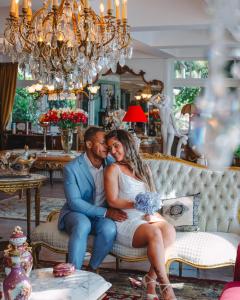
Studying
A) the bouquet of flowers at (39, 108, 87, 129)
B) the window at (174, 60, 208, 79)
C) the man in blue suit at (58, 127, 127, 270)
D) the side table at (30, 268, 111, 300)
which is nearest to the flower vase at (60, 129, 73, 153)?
the bouquet of flowers at (39, 108, 87, 129)

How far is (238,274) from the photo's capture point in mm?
2553

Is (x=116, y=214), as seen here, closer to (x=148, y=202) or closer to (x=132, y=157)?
(x=148, y=202)

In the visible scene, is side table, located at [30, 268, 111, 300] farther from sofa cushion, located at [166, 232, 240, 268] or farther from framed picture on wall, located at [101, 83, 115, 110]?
framed picture on wall, located at [101, 83, 115, 110]

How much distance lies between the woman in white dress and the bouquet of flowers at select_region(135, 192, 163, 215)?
0.32 ft

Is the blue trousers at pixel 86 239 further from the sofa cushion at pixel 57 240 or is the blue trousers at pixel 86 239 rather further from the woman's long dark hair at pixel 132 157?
the woman's long dark hair at pixel 132 157

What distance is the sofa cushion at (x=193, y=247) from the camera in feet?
9.81

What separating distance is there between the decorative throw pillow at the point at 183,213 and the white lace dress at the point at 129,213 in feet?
0.97

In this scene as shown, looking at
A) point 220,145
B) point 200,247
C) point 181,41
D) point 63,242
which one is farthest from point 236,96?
point 181,41

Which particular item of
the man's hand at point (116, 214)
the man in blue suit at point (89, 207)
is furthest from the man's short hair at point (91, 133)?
the man's hand at point (116, 214)

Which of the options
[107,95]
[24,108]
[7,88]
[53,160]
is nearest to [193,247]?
[53,160]

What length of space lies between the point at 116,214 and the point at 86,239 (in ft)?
0.89

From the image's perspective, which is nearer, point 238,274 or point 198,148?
point 198,148

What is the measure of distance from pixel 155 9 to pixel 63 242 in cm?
447

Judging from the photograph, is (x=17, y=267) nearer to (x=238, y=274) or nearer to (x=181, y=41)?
(x=238, y=274)
